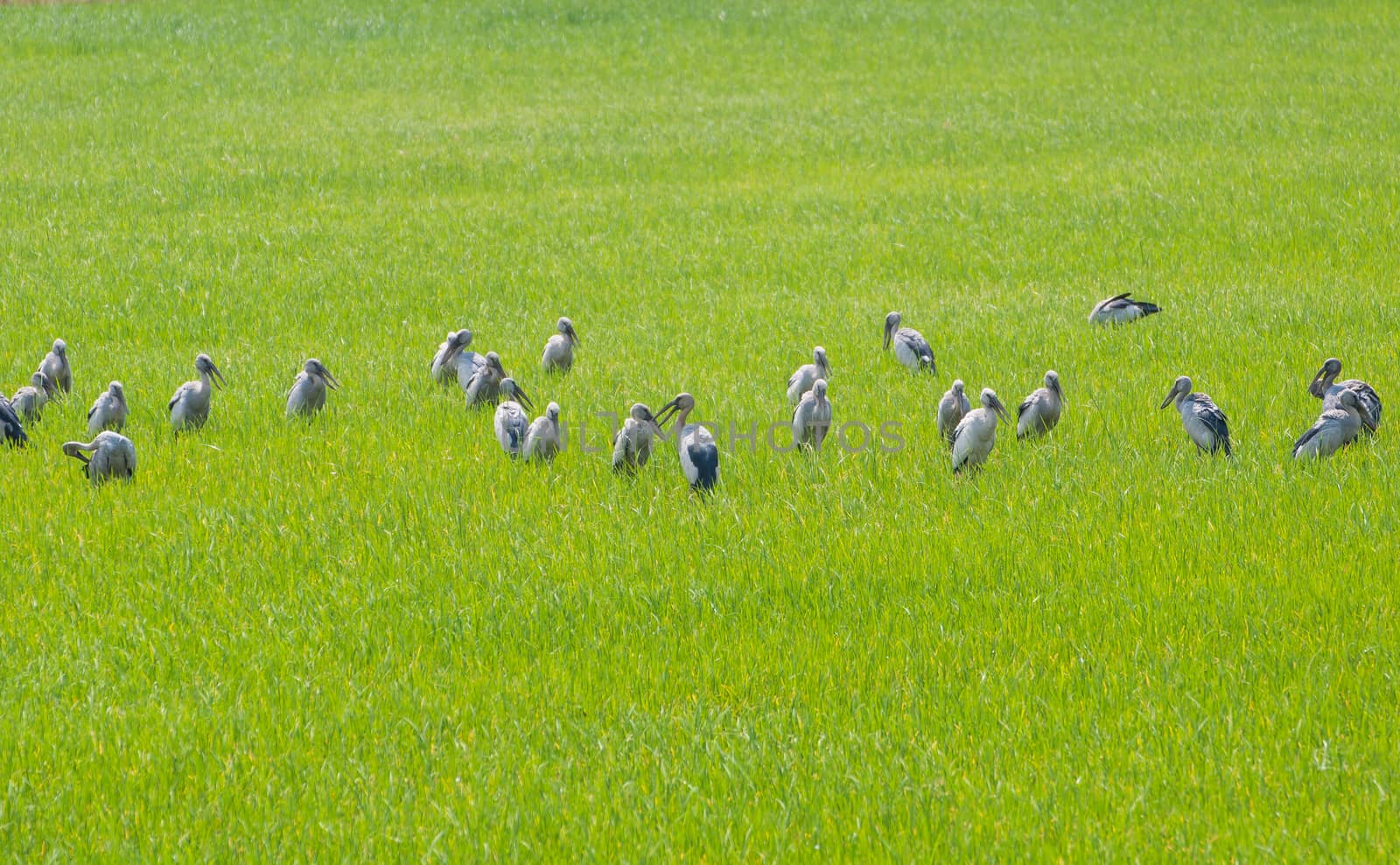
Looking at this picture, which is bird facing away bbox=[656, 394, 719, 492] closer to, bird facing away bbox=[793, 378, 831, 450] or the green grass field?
the green grass field

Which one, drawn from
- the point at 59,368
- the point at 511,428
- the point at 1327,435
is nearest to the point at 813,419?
the point at 511,428

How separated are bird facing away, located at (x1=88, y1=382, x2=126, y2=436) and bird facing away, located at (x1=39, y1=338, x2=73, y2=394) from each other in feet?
4.50

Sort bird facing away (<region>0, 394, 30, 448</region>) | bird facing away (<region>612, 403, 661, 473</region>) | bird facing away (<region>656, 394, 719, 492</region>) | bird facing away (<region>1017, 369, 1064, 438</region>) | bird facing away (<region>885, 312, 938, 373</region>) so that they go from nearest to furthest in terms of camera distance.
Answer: bird facing away (<region>656, 394, 719, 492</region>) < bird facing away (<region>612, 403, 661, 473</region>) < bird facing away (<region>1017, 369, 1064, 438</region>) < bird facing away (<region>0, 394, 30, 448</region>) < bird facing away (<region>885, 312, 938, 373</region>)

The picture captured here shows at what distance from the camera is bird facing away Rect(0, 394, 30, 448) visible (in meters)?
9.20

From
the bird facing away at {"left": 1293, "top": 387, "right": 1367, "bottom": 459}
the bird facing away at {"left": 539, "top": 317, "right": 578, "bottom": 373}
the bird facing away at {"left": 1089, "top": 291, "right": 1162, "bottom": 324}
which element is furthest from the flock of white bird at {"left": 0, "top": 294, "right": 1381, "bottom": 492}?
the bird facing away at {"left": 1089, "top": 291, "right": 1162, "bottom": 324}

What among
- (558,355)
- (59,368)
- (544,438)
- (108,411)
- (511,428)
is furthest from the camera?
(558,355)

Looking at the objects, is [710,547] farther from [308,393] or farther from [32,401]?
[32,401]

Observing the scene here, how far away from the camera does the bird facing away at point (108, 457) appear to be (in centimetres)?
839

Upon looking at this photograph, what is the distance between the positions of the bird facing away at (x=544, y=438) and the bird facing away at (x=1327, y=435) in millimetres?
4830

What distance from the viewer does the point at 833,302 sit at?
14.0 m

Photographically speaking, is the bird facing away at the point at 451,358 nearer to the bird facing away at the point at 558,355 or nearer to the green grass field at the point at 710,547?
the green grass field at the point at 710,547

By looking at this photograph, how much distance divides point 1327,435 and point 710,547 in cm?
411

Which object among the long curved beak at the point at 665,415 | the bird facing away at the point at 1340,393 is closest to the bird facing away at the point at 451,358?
the long curved beak at the point at 665,415

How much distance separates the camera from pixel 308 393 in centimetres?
1002
